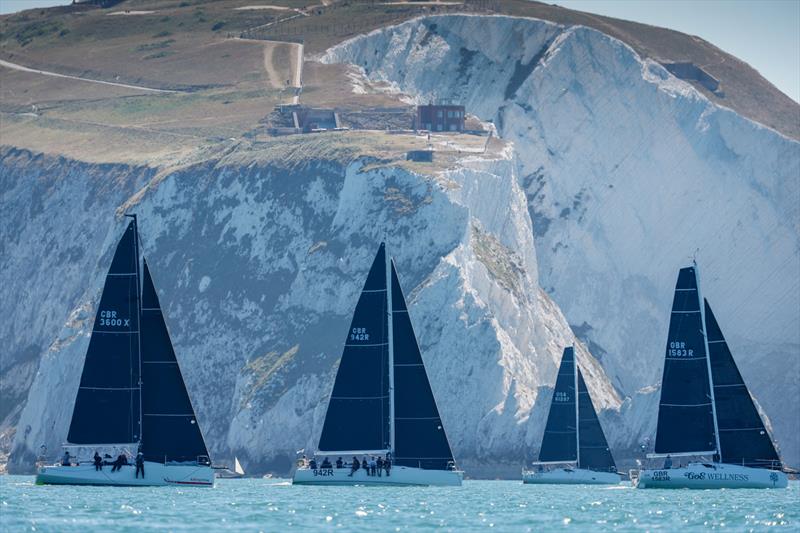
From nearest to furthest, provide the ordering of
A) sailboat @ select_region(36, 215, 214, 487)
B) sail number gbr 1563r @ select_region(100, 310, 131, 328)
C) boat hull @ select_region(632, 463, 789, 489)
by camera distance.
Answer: sailboat @ select_region(36, 215, 214, 487) < sail number gbr 1563r @ select_region(100, 310, 131, 328) < boat hull @ select_region(632, 463, 789, 489)

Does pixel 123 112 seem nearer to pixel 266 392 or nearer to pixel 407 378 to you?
pixel 266 392

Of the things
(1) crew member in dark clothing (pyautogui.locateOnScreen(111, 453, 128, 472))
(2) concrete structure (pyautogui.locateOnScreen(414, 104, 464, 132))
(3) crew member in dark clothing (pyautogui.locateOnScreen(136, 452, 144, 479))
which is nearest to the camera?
(3) crew member in dark clothing (pyautogui.locateOnScreen(136, 452, 144, 479))

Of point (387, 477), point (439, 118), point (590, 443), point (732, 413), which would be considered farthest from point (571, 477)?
A: point (439, 118)

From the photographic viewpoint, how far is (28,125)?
17800 centimetres

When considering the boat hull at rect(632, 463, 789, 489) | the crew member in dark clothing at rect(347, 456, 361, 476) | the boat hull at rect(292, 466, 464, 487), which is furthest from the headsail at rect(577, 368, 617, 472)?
the crew member in dark clothing at rect(347, 456, 361, 476)

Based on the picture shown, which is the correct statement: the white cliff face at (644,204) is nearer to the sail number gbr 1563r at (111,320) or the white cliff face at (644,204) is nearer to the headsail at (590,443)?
the headsail at (590,443)

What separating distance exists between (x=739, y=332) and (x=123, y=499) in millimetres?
93560

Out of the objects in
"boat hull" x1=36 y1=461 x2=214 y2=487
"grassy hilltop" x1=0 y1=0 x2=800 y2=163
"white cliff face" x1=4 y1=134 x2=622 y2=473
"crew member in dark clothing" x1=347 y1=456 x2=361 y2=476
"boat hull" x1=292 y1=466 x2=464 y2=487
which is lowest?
"boat hull" x1=36 y1=461 x2=214 y2=487

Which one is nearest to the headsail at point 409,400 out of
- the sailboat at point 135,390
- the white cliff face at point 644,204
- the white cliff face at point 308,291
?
the sailboat at point 135,390

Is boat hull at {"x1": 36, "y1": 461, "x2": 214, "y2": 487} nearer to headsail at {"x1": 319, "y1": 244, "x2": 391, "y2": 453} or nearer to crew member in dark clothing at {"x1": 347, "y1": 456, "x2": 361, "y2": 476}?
headsail at {"x1": 319, "y1": 244, "x2": 391, "y2": 453}

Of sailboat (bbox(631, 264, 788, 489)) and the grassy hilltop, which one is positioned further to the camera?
the grassy hilltop

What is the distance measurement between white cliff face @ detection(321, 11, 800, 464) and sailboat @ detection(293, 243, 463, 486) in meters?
68.6

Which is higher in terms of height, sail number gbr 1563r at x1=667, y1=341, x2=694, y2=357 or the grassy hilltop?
the grassy hilltop

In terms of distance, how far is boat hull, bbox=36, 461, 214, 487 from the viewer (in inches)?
3073
